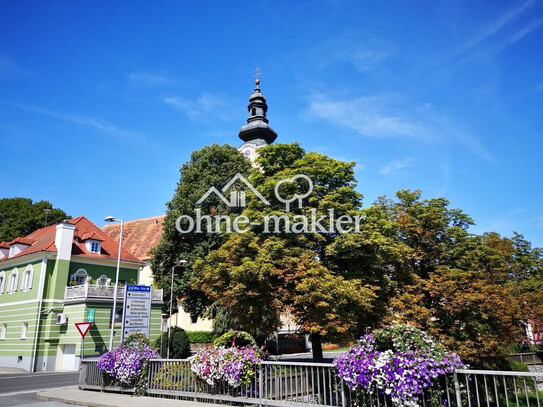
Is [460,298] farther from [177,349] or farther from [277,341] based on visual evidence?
[277,341]

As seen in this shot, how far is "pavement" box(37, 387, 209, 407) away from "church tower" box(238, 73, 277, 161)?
1357 inches

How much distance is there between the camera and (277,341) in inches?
1590

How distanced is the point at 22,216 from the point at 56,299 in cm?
1694

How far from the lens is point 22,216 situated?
40625 millimetres

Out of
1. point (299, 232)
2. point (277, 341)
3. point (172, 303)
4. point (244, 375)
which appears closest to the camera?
point (244, 375)

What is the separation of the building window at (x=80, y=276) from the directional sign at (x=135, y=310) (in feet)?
53.6

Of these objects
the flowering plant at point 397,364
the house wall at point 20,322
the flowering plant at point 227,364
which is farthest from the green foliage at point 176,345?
the flowering plant at point 397,364

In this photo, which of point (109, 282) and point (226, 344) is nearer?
point (226, 344)

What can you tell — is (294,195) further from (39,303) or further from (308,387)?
(39,303)

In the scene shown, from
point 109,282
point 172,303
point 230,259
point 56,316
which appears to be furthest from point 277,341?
point 230,259

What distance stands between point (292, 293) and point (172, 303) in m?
17.4

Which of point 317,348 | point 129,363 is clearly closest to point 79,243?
point 129,363

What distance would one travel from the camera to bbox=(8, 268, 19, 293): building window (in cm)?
3061
